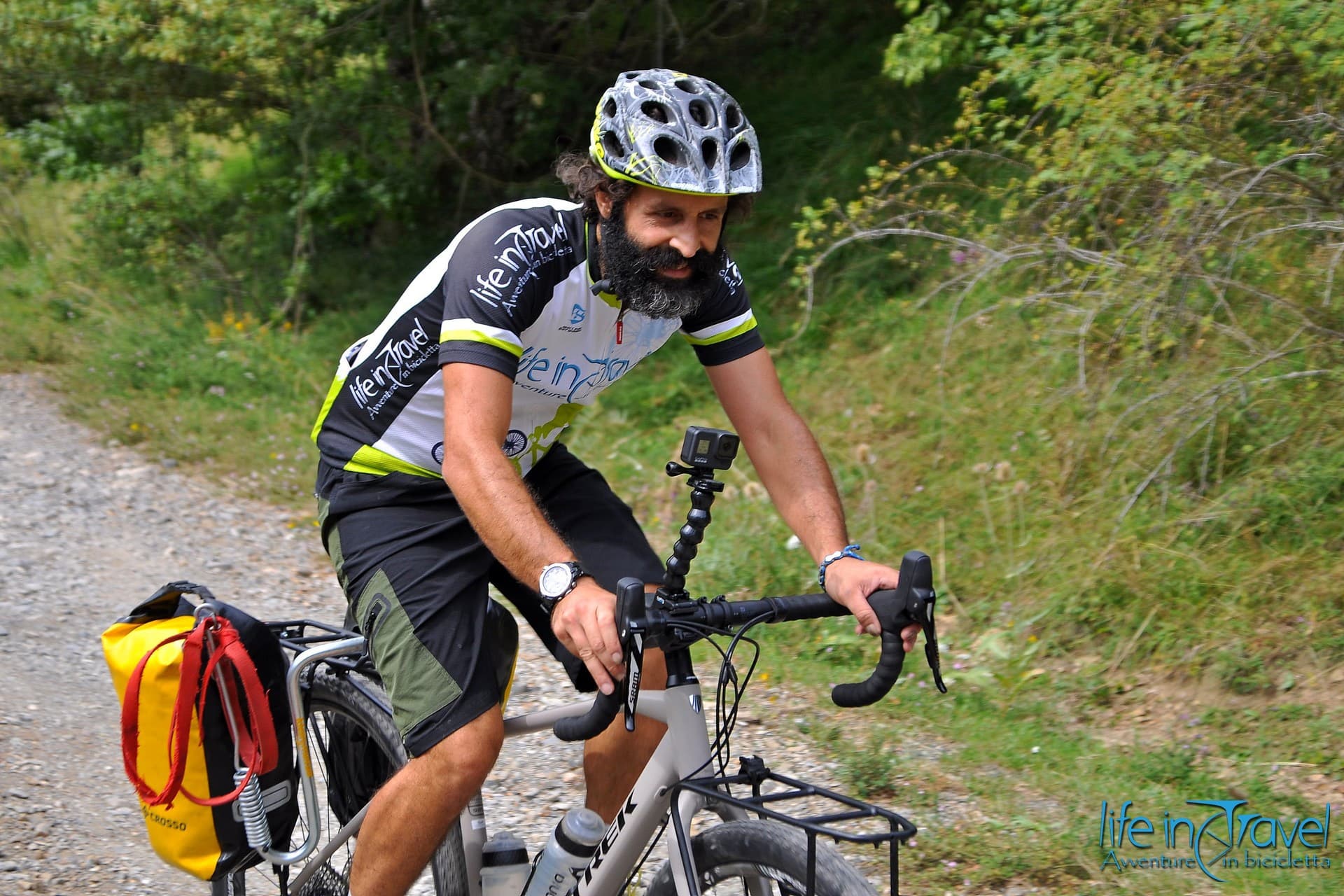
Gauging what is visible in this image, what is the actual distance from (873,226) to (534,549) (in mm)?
6230

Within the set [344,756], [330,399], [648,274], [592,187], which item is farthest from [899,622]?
[344,756]

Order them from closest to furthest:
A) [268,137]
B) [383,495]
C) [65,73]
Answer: [383,495] < [65,73] < [268,137]

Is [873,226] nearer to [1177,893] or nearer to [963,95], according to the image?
[963,95]

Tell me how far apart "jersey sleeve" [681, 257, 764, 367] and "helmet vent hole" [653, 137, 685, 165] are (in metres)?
0.45

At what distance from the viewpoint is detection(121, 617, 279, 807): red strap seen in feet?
9.52

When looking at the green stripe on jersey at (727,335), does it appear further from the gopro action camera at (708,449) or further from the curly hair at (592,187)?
the gopro action camera at (708,449)

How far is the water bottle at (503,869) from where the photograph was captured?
2826 mm

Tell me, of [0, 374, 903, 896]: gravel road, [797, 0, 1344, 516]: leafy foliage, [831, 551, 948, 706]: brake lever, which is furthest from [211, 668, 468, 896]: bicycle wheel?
[797, 0, 1344, 516]: leafy foliage

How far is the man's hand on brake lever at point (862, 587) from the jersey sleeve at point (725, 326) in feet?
2.33

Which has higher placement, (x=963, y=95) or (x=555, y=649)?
(x=963, y=95)

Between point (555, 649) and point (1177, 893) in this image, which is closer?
point (555, 649)

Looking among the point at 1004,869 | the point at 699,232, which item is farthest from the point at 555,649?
the point at 1004,869

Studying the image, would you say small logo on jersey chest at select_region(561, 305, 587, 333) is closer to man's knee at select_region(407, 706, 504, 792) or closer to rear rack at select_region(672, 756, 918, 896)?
man's knee at select_region(407, 706, 504, 792)

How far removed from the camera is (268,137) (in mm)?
10578
